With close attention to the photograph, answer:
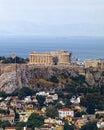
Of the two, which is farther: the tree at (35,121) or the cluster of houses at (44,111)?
the cluster of houses at (44,111)

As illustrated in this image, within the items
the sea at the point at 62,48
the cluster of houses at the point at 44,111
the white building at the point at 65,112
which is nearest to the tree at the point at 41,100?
the cluster of houses at the point at 44,111

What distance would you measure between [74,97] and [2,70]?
8581 mm

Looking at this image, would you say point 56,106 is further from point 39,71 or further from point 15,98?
point 39,71

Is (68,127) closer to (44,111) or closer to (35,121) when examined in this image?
(35,121)

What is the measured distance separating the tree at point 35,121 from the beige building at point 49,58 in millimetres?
17378

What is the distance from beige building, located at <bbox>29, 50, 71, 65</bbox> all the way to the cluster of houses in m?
8.58

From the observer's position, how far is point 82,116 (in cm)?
5572

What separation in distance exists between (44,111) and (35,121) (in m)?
4.00

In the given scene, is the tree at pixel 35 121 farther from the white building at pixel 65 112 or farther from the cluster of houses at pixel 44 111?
the white building at pixel 65 112

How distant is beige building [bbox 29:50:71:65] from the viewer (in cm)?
7138

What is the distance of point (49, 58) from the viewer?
71500 mm

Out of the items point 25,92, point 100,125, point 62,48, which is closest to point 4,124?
point 100,125

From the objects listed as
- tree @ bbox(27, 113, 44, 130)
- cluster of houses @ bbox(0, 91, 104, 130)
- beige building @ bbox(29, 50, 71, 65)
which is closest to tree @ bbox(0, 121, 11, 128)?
cluster of houses @ bbox(0, 91, 104, 130)

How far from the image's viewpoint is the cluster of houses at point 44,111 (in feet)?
172
